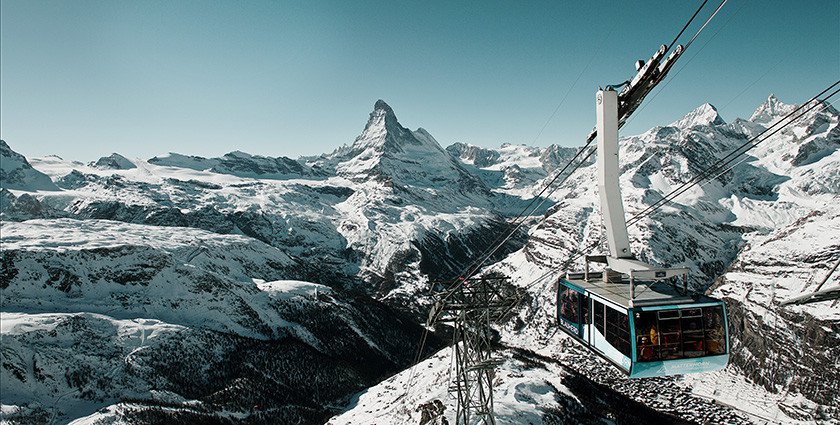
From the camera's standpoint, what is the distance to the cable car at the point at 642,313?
2102cm

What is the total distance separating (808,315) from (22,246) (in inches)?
11178

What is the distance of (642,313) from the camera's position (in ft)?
68.3

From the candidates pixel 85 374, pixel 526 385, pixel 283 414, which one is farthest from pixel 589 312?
pixel 85 374

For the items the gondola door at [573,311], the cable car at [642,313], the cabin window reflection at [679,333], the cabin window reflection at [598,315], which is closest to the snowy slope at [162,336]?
the gondola door at [573,311]

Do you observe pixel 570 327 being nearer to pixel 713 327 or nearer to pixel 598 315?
pixel 598 315

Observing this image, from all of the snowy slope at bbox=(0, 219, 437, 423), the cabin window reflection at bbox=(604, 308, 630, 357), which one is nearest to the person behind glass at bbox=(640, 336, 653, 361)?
the cabin window reflection at bbox=(604, 308, 630, 357)

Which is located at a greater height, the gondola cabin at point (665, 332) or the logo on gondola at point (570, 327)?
the gondola cabin at point (665, 332)

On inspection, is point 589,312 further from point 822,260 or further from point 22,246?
point 22,246

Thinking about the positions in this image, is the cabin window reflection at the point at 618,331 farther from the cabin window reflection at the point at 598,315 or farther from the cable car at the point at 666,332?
the cabin window reflection at the point at 598,315

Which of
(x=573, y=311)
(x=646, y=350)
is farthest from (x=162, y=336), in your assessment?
(x=646, y=350)

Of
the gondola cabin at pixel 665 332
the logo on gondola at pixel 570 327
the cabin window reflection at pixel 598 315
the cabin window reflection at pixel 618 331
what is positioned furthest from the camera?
the logo on gondola at pixel 570 327

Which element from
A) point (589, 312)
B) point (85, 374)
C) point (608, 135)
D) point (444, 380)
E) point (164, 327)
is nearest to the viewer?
point (608, 135)

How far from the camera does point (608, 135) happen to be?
73.2ft

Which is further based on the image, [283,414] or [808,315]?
[808,315]
